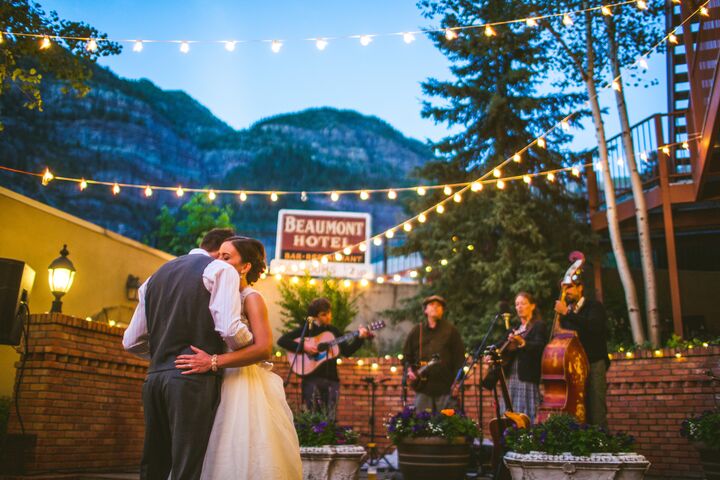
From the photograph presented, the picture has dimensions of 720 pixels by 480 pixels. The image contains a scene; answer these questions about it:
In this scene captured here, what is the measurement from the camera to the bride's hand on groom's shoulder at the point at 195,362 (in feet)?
7.98

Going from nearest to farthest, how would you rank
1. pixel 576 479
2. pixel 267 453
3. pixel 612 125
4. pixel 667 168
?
pixel 267 453 → pixel 576 479 → pixel 667 168 → pixel 612 125

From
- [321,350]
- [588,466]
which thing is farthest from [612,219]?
[588,466]

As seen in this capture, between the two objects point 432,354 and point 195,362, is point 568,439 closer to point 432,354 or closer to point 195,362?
point 432,354

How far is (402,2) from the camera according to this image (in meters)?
64.6

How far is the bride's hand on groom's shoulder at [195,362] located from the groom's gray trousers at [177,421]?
0.08 feet

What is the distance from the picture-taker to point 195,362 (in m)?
2.43

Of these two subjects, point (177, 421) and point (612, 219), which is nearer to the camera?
point (177, 421)

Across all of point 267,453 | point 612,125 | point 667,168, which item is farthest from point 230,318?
point 612,125

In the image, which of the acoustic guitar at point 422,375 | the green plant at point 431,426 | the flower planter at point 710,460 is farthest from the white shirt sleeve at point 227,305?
the flower planter at point 710,460

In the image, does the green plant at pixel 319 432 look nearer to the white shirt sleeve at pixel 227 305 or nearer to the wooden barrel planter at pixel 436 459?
the wooden barrel planter at pixel 436 459

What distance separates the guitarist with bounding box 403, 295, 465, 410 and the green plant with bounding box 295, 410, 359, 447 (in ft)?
4.20

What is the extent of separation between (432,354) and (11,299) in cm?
379

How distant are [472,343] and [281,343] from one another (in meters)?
4.62

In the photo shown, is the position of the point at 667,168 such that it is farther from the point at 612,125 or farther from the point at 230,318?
the point at 230,318
